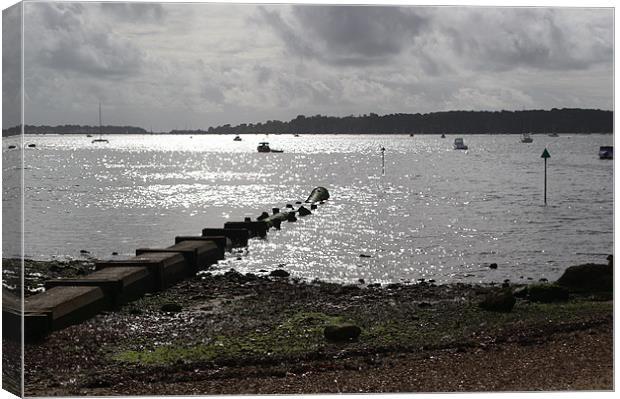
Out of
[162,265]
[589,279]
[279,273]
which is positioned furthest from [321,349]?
[279,273]

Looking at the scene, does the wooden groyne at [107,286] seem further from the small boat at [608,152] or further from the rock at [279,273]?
the small boat at [608,152]

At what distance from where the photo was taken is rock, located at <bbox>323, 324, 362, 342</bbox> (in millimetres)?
12219

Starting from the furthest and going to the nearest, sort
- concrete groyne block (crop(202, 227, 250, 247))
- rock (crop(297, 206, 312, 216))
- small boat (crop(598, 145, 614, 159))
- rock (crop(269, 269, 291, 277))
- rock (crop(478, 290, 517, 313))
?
rock (crop(297, 206, 312, 216)) < concrete groyne block (crop(202, 227, 250, 247)) < rock (crop(269, 269, 291, 277)) < rock (crop(478, 290, 517, 313)) < small boat (crop(598, 145, 614, 159))

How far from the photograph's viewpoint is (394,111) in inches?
512

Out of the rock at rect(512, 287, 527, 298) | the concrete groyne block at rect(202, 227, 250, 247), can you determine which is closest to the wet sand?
the rock at rect(512, 287, 527, 298)

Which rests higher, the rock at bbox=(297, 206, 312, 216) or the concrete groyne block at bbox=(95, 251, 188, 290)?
the concrete groyne block at bbox=(95, 251, 188, 290)

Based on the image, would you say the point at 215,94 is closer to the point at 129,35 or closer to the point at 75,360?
the point at 129,35

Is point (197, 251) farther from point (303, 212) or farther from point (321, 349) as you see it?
point (303, 212)

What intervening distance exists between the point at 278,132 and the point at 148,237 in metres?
15.1

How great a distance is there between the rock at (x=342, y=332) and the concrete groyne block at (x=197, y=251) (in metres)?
7.19

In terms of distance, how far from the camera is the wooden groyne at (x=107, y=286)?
11.7m

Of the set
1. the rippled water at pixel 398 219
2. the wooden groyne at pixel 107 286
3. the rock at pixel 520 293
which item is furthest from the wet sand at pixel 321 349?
the rippled water at pixel 398 219

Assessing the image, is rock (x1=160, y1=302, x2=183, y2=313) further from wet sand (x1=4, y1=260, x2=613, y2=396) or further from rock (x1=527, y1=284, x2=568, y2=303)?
rock (x1=527, y1=284, x2=568, y2=303)

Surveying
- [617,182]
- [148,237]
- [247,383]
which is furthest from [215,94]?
[148,237]
